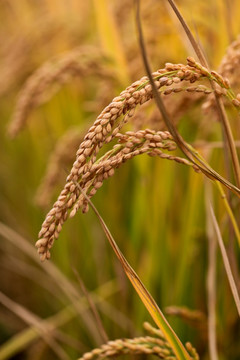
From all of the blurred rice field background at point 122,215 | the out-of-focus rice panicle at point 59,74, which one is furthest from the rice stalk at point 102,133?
the out-of-focus rice panicle at point 59,74

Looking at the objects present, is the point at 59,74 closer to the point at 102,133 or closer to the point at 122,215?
the point at 122,215

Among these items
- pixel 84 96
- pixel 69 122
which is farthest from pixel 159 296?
pixel 84 96

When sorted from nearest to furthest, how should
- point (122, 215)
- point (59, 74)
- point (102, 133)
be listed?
point (102, 133) → point (59, 74) → point (122, 215)

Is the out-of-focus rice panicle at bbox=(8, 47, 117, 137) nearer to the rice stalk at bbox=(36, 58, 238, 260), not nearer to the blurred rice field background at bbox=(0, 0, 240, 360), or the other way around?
the blurred rice field background at bbox=(0, 0, 240, 360)

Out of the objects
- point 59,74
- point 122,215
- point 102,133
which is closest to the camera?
point 102,133

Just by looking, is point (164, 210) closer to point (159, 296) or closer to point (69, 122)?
point (159, 296)

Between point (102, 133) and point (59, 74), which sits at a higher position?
point (59, 74)

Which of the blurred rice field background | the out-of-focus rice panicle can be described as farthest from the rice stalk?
the out-of-focus rice panicle

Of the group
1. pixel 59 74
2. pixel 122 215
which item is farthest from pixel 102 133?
pixel 122 215

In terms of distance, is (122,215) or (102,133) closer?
(102,133)
